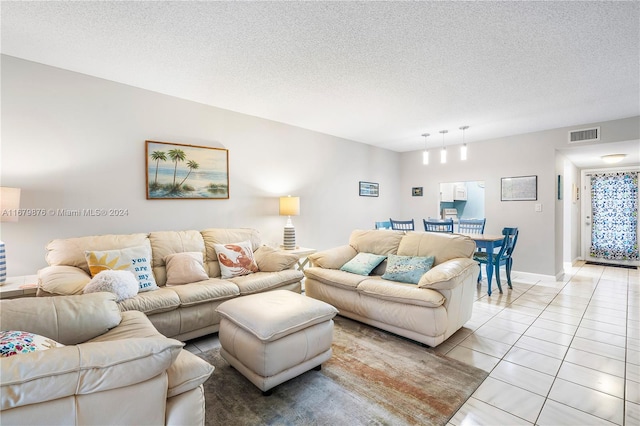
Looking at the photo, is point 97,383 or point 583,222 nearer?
point 97,383

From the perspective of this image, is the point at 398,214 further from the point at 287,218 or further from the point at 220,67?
the point at 220,67

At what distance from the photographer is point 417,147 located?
20.7 feet

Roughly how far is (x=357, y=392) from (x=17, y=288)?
2.67 meters

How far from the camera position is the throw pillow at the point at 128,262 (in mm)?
2512

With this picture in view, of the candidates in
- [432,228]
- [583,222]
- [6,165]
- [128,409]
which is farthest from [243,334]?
[583,222]

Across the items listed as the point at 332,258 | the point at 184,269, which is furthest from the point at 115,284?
the point at 332,258

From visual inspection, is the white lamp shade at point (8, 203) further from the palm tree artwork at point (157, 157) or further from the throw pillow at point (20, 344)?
the throw pillow at point (20, 344)

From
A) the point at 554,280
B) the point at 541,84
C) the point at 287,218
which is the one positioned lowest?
the point at 554,280

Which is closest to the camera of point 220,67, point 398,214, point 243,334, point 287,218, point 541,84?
point 243,334

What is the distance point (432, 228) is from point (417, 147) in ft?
7.73

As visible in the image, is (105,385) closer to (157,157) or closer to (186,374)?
(186,374)

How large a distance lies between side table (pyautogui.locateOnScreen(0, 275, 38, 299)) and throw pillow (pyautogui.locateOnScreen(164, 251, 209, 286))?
0.97m

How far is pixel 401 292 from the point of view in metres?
2.67

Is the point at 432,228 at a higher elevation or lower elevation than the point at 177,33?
lower
